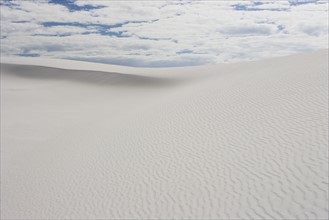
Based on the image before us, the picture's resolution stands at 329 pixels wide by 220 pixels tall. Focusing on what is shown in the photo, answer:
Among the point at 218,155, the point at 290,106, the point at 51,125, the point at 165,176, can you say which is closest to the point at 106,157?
the point at 165,176

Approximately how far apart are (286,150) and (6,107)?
18.2 m

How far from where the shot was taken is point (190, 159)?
827 cm

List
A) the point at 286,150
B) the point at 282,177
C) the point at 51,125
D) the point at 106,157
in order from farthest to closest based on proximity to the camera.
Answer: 1. the point at 51,125
2. the point at 106,157
3. the point at 286,150
4. the point at 282,177

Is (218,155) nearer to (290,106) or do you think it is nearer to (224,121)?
(224,121)

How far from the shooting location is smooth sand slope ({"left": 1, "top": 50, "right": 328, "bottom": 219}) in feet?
19.7

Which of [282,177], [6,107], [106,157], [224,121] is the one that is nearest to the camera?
[282,177]

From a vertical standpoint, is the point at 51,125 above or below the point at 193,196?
below

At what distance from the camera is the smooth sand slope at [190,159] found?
6.01 metres

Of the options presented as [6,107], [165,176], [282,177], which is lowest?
[6,107]

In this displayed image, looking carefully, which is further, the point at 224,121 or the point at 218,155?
the point at 224,121

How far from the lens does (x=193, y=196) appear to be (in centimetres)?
648

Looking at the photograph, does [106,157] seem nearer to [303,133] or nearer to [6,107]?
[303,133]

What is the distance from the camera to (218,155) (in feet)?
26.4

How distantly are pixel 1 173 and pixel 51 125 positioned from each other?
630cm
